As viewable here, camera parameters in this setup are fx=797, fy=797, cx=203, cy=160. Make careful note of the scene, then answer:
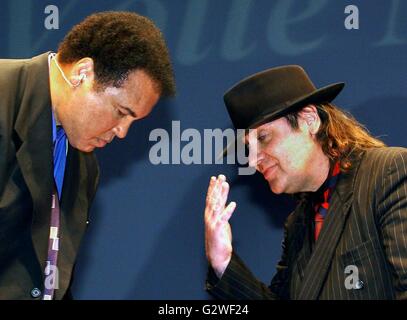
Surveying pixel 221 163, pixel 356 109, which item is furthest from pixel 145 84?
pixel 356 109

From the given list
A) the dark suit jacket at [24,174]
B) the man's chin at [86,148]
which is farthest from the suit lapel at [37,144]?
the man's chin at [86,148]

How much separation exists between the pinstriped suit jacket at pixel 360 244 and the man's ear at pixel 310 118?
0.15 m

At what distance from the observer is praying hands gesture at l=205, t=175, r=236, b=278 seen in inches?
83.5

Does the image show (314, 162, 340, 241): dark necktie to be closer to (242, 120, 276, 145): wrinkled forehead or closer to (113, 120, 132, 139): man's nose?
(242, 120, 276, 145): wrinkled forehead

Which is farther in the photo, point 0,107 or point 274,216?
point 274,216

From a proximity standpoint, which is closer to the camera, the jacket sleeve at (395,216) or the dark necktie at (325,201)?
the jacket sleeve at (395,216)

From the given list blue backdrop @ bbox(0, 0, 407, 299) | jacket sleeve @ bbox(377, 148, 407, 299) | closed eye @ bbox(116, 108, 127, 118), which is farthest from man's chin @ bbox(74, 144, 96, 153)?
jacket sleeve @ bbox(377, 148, 407, 299)

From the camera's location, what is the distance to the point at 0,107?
179cm

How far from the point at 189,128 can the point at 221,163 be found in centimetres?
15

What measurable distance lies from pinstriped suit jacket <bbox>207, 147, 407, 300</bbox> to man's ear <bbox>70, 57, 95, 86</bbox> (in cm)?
64

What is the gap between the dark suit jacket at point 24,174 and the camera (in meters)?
1.81

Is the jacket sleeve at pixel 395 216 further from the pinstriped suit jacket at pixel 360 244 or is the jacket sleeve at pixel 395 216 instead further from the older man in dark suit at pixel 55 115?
the older man in dark suit at pixel 55 115

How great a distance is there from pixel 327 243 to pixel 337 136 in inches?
11.9
